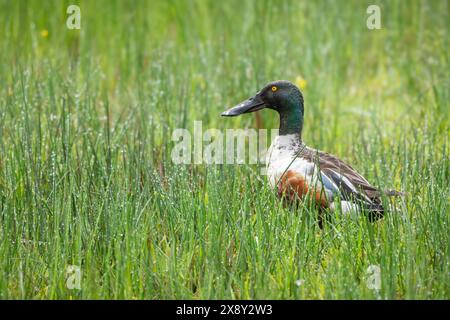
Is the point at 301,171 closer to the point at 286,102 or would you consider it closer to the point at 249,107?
the point at 286,102

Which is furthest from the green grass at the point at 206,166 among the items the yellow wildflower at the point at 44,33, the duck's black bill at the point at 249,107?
the duck's black bill at the point at 249,107

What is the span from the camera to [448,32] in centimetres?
761

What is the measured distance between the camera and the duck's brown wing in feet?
14.2

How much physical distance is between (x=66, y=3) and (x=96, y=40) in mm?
459

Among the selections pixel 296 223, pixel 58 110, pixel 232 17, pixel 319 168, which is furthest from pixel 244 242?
pixel 232 17

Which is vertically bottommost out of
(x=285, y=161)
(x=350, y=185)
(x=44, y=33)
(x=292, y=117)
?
(x=350, y=185)

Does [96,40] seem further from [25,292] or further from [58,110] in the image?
[25,292]

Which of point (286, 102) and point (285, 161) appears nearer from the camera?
point (285, 161)

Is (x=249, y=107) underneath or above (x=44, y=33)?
underneath

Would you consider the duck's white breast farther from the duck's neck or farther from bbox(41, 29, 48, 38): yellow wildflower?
bbox(41, 29, 48, 38): yellow wildflower

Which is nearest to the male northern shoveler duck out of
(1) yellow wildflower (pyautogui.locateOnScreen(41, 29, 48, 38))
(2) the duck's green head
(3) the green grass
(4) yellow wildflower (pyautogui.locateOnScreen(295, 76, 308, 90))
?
(2) the duck's green head

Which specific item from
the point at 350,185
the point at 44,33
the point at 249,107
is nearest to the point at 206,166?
the point at 249,107

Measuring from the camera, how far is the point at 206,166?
4625mm

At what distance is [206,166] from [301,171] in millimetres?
558
